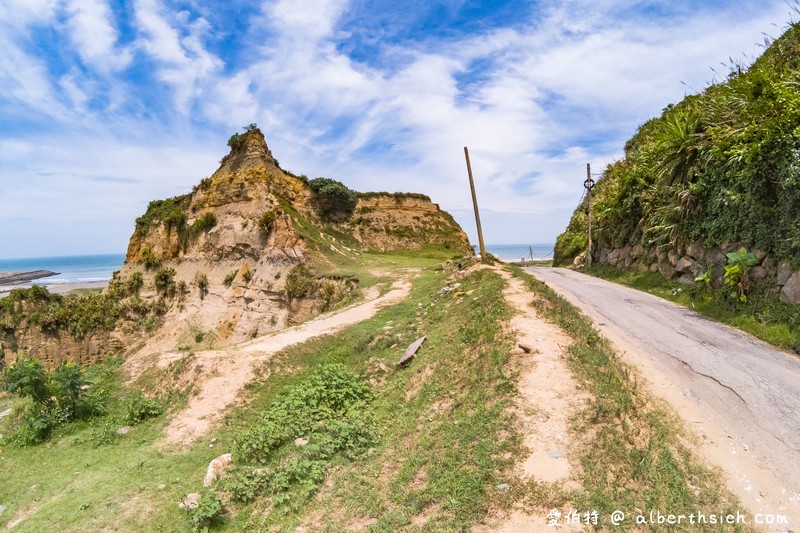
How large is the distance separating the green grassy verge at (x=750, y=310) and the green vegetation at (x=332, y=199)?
23.1 m

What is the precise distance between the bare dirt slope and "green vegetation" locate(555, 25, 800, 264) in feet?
32.1

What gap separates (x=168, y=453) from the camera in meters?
7.15

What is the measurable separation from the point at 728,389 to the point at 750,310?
12.5 feet

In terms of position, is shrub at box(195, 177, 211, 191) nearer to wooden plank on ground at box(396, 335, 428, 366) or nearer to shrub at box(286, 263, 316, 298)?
shrub at box(286, 263, 316, 298)

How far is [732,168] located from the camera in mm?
9430

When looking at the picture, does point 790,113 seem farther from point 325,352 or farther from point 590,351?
point 325,352

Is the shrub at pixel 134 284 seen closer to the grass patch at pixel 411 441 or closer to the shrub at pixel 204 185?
the shrub at pixel 204 185

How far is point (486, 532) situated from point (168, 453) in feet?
20.8

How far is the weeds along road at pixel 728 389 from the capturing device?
4090mm

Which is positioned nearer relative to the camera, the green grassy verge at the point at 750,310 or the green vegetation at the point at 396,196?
the green grassy verge at the point at 750,310

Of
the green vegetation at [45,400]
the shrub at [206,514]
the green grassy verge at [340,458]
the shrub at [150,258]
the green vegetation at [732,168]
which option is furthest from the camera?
the shrub at [150,258]

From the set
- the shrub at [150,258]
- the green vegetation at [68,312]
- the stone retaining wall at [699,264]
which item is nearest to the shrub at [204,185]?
the shrub at [150,258]

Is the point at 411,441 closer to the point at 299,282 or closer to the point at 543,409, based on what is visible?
the point at 543,409

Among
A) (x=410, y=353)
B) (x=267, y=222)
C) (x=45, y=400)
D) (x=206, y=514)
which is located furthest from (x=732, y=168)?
(x=267, y=222)
